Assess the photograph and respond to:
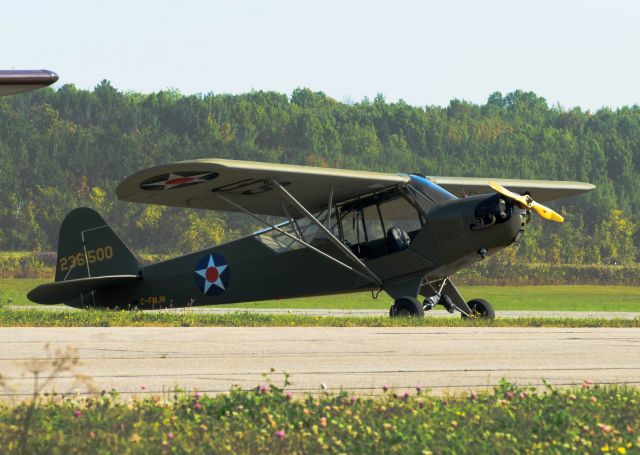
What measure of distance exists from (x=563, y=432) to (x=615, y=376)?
2942 mm

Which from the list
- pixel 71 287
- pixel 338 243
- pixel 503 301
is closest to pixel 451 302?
pixel 338 243

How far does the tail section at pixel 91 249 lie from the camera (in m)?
21.0

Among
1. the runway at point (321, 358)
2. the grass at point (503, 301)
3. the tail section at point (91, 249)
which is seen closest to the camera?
the runway at point (321, 358)

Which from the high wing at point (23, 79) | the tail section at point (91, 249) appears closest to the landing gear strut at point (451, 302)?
the tail section at point (91, 249)

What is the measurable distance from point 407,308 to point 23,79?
6.43m

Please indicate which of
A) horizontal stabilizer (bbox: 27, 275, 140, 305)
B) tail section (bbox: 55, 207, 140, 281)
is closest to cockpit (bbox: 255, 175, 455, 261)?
horizontal stabilizer (bbox: 27, 275, 140, 305)

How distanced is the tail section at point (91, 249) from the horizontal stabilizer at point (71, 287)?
24cm

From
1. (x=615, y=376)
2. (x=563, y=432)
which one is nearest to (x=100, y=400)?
(x=563, y=432)

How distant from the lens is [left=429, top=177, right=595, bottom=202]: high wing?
20.4 meters

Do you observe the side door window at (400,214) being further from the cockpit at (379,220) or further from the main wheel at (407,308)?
the main wheel at (407,308)

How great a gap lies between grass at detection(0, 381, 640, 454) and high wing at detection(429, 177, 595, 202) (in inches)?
505

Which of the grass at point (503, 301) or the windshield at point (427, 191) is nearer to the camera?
the windshield at point (427, 191)

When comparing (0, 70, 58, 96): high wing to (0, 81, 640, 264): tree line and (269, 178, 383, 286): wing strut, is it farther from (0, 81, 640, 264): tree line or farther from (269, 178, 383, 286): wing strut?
(0, 81, 640, 264): tree line

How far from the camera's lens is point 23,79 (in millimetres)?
15008
